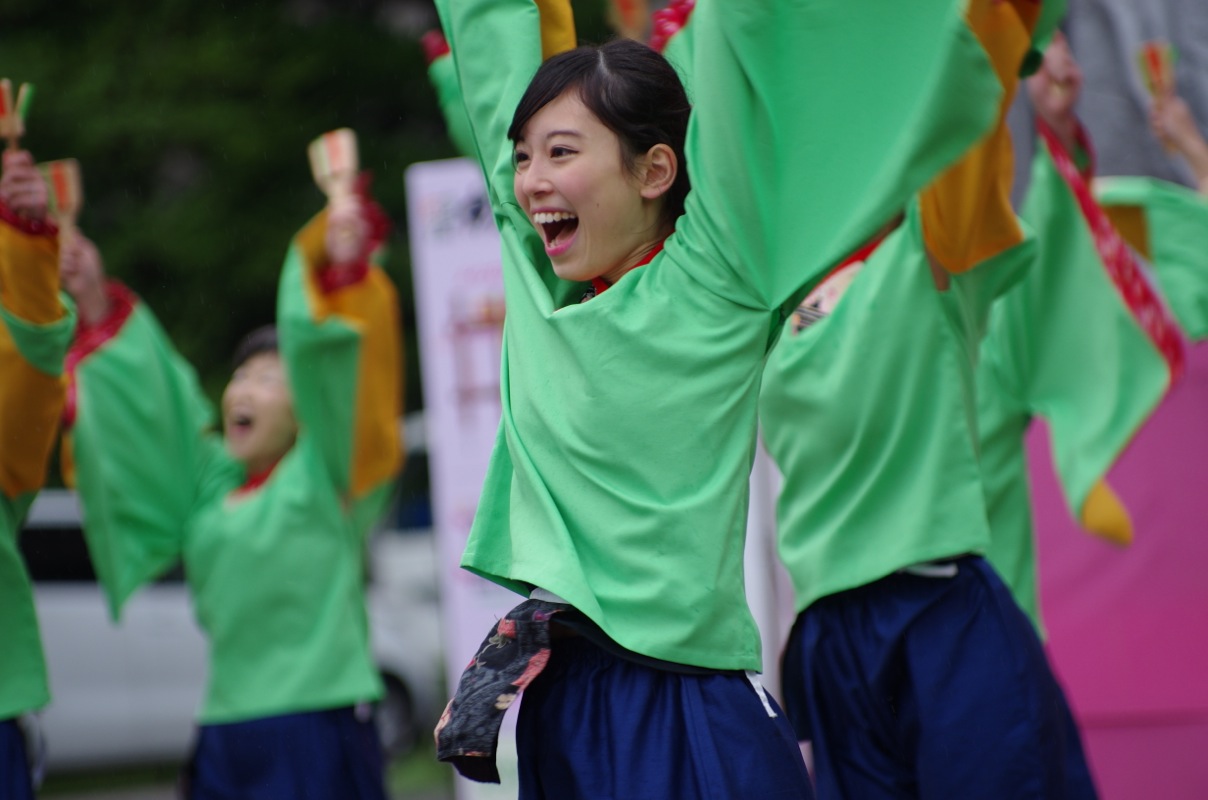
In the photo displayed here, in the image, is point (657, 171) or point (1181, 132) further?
point (1181, 132)

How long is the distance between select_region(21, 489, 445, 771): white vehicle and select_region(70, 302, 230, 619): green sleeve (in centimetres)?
433

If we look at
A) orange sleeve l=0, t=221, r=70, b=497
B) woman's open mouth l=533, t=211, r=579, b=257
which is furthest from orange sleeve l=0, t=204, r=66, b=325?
woman's open mouth l=533, t=211, r=579, b=257

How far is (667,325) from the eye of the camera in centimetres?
207

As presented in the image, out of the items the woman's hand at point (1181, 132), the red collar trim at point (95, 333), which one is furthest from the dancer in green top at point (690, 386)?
the red collar trim at point (95, 333)

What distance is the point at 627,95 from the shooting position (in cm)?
219

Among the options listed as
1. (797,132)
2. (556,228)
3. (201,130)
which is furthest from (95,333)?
(201,130)

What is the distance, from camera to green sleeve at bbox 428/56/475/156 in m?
2.85

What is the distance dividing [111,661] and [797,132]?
7584mm

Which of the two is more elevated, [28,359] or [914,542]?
[28,359]

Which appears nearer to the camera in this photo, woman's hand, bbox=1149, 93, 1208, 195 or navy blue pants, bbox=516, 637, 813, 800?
navy blue pants, bbox=516, 637, 813, 800

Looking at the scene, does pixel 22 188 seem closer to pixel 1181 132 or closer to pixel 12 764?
pixel 12 764

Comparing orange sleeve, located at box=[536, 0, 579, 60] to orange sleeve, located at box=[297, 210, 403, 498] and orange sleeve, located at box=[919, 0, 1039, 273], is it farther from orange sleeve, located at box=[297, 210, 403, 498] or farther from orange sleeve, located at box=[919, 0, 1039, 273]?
orange sleeve, located at box=[297, 210, 403, 498]

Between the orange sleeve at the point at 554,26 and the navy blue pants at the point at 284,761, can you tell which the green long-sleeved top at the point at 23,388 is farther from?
the orange sleeve at the point at 554,26

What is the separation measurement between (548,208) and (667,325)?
0.85ft
